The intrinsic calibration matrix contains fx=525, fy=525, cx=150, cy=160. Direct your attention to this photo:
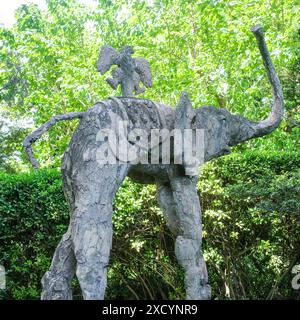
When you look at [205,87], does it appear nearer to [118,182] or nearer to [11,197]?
[11,197]

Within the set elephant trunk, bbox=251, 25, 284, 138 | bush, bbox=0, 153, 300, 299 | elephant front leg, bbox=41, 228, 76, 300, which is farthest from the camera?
bush, bbox=0, 153, 300, 299

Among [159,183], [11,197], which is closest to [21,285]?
[11,197]

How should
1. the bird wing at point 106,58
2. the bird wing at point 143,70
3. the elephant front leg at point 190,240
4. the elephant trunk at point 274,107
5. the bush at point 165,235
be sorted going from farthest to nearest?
the bush at point 165,235
the elephant trunk at point 274,107
the bird wing at point 143,70
the bird wing at point 106,58
the elephant front leg at point 190,240

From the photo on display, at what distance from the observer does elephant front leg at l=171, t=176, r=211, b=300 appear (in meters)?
4.01

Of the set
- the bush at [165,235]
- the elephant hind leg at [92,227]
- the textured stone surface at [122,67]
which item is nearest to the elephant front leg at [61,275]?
the elephant hind leg at [92,227]

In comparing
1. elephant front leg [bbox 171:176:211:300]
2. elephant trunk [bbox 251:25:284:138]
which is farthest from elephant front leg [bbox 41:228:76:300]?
elephant trunk [bbox 251:25:284:138]

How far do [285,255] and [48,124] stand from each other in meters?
3.94

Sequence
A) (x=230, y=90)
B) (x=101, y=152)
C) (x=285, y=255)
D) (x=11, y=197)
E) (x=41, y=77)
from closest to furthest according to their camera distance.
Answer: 1. (x=101, y=152)
2. (x=11, y=197)
3. (x=285, y=255)
4. (x=230, y=90)
5. (x=41, y=77)

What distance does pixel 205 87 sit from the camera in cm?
942

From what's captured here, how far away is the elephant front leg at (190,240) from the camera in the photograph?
401 cm

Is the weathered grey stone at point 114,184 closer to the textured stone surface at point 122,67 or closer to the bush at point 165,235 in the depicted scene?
the textured stone surface at point 122,67

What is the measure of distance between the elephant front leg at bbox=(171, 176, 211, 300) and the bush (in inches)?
65.3

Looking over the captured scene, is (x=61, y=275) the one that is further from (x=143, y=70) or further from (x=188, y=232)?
(x=143, y=70)

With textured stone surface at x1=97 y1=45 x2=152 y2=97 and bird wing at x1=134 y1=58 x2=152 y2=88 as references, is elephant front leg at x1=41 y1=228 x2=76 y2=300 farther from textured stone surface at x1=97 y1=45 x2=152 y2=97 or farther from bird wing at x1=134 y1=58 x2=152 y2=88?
bird wing at x1=134 y1=58 x2=152 y2=88
